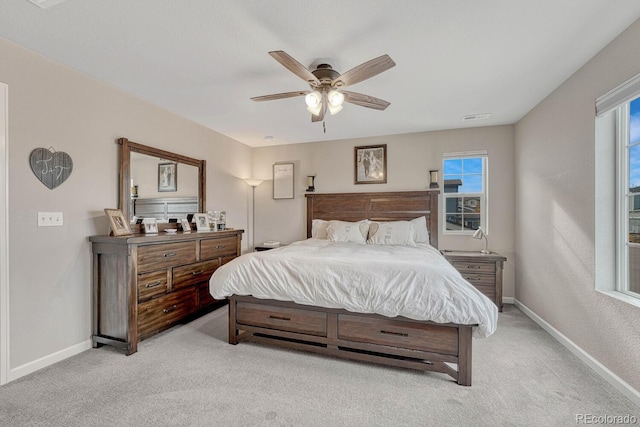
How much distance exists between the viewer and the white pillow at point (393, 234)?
3.94m

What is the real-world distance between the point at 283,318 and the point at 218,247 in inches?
65.6

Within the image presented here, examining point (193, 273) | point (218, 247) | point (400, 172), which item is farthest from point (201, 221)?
point (400, 172)

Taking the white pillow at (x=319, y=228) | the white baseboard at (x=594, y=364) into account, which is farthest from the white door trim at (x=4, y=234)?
the white baseboard at (x=594, y=364)

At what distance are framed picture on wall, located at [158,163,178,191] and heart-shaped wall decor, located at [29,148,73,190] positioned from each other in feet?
3.16

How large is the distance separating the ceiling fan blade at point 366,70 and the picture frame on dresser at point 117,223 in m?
2.42

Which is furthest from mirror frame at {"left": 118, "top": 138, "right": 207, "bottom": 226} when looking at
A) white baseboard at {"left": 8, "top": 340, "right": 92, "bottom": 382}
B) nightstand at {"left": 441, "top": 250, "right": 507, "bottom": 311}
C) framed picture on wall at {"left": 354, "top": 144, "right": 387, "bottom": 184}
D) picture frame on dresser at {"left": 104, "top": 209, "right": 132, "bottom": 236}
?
nightstand at {"left": 441, "top": 250, "right": 507, "bottom": 311}

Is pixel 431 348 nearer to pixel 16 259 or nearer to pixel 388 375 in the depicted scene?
pixel 388 375

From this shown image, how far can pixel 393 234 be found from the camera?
3.99m

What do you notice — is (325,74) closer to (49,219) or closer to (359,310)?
(359,310)

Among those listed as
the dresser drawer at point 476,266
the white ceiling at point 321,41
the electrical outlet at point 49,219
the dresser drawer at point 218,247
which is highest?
the white ceiling at point 321,41

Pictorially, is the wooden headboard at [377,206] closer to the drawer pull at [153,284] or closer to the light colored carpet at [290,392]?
the light colored carpet at [290,392]

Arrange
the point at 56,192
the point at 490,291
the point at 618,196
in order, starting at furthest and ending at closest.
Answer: the point at 490,291
the point at 56,192
the point at 618,196

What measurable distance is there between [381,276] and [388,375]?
76 centimetres

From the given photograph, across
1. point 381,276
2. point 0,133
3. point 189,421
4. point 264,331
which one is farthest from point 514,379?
point 0,133
